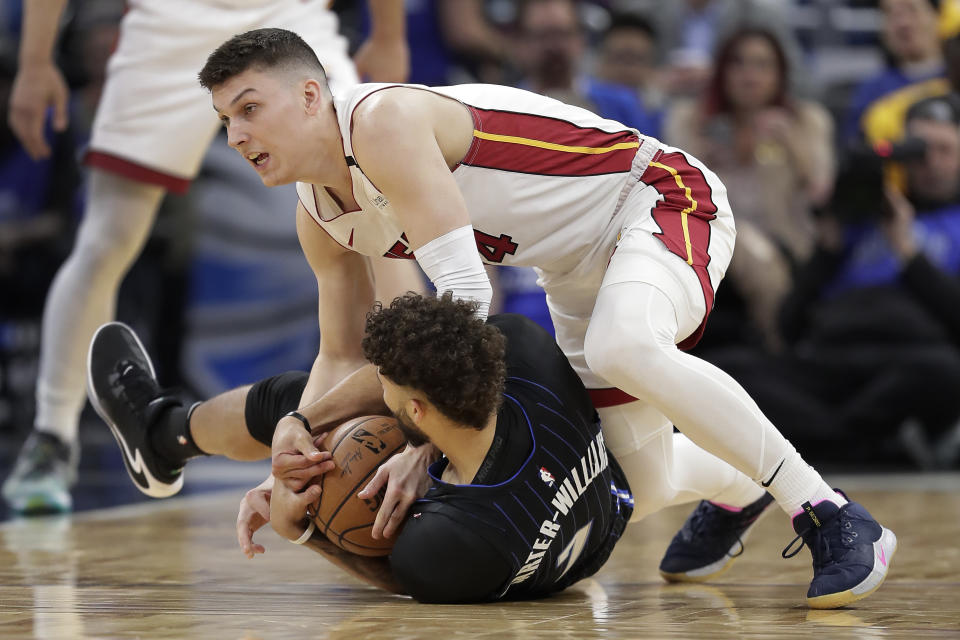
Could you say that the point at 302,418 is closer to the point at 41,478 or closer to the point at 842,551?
the point at 842,551

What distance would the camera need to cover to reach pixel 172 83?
3943mm

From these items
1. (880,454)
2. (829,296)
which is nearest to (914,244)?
(829,296)

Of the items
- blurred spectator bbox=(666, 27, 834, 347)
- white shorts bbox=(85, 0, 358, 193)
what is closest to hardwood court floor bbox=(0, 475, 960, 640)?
white shorts bbox=(85, 0, 358, 193)

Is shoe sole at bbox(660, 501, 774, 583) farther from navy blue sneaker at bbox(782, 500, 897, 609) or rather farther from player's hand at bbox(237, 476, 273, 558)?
player's hand at bbox(237, 476, 273, 558)

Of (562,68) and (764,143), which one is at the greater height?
(562,68)

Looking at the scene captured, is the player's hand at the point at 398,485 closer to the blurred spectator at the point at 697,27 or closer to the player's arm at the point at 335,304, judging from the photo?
the player's arm at the point at 335,304

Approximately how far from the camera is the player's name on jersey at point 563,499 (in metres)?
2.37

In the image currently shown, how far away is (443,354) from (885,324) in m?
3.80

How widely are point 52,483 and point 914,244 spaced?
3.60m

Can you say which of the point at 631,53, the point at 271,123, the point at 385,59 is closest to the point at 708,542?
the point at 271,123

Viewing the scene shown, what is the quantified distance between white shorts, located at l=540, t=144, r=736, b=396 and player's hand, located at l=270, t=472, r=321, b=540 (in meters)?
0.69

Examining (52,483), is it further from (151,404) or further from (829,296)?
(829,296)

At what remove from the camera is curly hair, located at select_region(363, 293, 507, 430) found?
7.40ft

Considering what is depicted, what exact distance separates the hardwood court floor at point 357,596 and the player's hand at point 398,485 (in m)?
0.15
